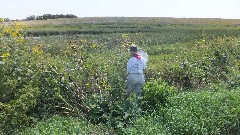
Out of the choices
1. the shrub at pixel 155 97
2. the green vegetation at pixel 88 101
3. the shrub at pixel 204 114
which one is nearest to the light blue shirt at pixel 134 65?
the green vegetation at pixel 88 101

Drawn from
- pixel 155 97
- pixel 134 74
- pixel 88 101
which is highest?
pixel 134 74

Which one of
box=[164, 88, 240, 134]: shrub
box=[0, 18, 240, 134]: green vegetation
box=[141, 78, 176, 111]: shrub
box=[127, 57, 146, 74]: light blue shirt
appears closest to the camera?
box=[164, 88, 240, 134]: shrub

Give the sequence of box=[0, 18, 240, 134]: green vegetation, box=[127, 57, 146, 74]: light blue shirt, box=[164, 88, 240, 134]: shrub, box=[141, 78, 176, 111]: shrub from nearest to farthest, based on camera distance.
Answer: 1. box=[164, 88, 240, 134]: shrub
2. box=[0, 18, 240, 134]: green vegetation
3. box=[141, 78, 176, 111]: shrub
4. box=[127, 57, 146, 74]: light blue shirt

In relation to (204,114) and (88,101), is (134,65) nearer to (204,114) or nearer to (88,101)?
(88,101)

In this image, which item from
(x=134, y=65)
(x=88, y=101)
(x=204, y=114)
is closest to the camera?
(x=204, y=114)

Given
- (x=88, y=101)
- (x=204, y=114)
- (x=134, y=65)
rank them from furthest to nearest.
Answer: (x=134, y=65) → (x=88, y=101) → (x=204, y=114)

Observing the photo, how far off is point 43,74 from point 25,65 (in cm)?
46

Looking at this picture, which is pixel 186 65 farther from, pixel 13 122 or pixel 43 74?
pixel 13 122

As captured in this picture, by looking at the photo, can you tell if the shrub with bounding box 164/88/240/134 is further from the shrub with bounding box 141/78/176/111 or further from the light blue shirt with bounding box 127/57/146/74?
the light blue shirt with bounding box 127/57/146/74

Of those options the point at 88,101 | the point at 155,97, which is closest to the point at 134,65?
the point at 155,97

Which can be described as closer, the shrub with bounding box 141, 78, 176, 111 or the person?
the shrub with bounding box 141, 78, 176, 111

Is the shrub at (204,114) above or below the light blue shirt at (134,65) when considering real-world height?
below

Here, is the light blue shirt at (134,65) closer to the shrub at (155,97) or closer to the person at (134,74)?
the person at (134,74)

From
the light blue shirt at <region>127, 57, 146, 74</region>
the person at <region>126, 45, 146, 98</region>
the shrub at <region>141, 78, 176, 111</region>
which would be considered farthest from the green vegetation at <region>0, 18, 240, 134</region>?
the light blue shirt at <region>127, 57, 146, 74</region>
